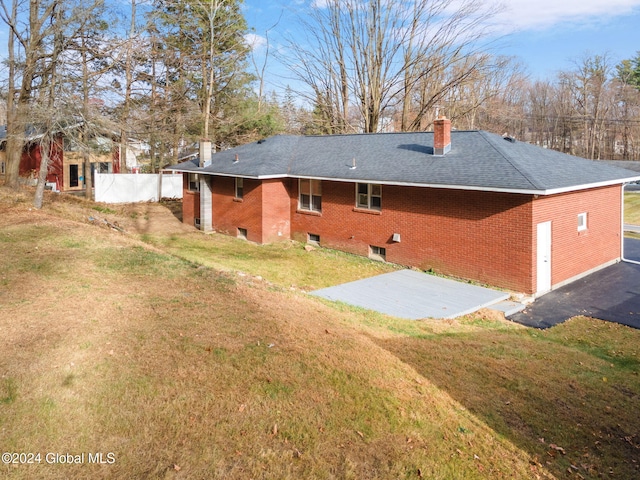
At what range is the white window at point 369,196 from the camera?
17.2 m

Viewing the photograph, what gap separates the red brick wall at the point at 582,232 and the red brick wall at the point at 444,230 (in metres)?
0.65

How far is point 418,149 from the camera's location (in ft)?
57.3

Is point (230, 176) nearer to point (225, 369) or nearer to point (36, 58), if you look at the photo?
point (36, 58)

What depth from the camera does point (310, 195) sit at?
19.9m

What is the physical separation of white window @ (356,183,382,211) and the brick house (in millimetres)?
38

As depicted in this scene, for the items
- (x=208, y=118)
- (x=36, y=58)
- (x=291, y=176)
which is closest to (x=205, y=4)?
(x=208, y=118)

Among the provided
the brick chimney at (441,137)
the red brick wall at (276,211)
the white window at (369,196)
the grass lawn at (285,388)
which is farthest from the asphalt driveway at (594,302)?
the red brick wall at (276,211)

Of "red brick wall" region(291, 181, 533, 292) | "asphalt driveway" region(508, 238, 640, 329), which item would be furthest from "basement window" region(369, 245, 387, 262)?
"asphalt driveway" region(508, 238, 640, 329)

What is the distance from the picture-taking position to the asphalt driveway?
1156cm

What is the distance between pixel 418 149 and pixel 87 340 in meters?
13.4

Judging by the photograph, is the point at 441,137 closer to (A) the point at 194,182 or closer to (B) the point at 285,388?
(B) the point at 285,388

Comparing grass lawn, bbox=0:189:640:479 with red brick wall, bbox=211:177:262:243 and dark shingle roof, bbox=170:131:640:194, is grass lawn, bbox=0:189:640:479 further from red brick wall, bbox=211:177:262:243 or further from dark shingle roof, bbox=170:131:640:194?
red brick wall, bbox=211:177:262:243

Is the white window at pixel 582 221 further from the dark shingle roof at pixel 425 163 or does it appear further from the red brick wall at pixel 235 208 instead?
the red brick wall at pixel 235 208

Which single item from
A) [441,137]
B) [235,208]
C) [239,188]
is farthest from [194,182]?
[441,137]
